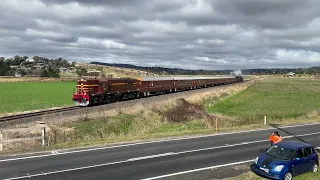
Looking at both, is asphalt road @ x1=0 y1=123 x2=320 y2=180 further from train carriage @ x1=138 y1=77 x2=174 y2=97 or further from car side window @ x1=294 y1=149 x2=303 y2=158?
train carriage @ x1=138 y1=77 x2=174 y2=97

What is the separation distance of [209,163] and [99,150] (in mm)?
6299

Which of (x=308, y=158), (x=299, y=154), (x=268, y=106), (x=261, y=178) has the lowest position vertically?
(x=268, y=106)

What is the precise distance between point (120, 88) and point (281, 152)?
32.8m

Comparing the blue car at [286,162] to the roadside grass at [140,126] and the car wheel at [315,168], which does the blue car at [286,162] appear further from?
the roadside grass at [140,126]

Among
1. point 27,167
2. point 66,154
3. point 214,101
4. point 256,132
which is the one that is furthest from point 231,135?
point 214,101

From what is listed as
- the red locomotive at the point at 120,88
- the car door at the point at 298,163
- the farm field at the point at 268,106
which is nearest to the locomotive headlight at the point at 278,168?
the car door at the point at 298,163

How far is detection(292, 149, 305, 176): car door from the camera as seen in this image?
565 inches

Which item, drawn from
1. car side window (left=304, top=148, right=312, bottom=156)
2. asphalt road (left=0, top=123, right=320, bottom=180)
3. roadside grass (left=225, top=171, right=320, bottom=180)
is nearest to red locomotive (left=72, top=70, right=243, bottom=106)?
asphalt road (left=0, top=123, right=320, bottom=180)

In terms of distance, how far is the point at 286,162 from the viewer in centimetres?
1406

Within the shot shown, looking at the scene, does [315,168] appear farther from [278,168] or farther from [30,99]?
[30,99]

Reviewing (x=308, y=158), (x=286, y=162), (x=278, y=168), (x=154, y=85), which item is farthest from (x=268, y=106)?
(x=278, y=168)

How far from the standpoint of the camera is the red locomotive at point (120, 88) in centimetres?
3878

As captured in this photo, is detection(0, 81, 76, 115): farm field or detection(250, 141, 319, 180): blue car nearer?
detection(250, 141, 319, 180): blue car

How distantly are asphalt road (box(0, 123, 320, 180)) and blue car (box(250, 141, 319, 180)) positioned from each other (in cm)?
270
